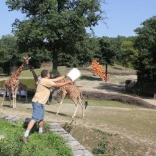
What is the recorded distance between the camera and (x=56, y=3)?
18750mm

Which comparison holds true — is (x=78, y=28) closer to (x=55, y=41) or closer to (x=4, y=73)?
(x=55, y=41)

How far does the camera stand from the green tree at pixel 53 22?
18078mm

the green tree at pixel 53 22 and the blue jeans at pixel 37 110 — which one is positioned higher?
the green tree at pixel 53 22

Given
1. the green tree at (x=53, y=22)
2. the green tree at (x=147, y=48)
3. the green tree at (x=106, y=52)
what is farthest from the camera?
the green tree at (x=106, y=52)

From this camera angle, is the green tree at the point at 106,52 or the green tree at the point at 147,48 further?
the green tree at the point at 106,52


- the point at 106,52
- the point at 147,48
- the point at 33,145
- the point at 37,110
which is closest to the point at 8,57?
the point at 106,52

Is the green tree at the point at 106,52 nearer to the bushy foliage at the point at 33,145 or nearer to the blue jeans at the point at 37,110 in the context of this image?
the blue jeans at the point at 37,110

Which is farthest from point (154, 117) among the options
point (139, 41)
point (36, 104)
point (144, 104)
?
point (139, 41)

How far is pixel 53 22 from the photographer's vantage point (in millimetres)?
17859

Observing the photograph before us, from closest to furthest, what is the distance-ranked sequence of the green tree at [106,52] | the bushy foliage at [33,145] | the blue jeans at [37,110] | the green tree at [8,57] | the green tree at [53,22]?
the bushy foliage at [33,145] → the blue jeans at [37,110] → the green tree at [53,22] → the green tree at [106,52] → the green tree at [8,57]

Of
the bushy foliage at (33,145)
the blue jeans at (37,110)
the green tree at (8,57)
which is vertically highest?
the green tree at (8,57)

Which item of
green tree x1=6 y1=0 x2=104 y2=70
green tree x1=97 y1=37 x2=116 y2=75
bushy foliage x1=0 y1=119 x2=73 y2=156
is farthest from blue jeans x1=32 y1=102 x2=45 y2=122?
green tree x1=97 y1=37 x2=116 y2=75

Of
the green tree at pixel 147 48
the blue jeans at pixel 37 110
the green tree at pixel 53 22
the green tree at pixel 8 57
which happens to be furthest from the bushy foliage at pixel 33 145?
the green tree at pixel 8 57

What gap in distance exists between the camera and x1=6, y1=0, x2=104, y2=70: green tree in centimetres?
1808
